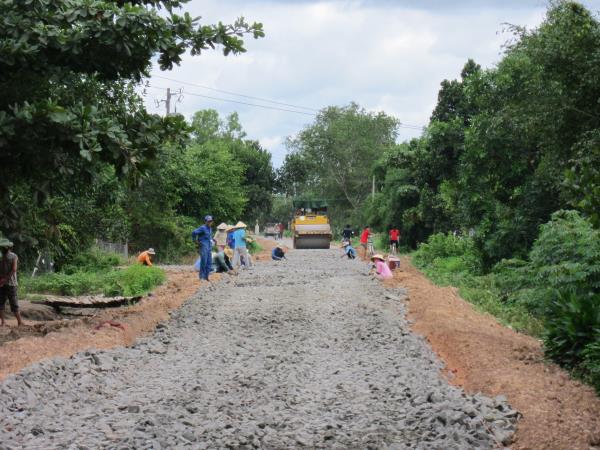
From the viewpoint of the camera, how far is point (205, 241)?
68.7ft

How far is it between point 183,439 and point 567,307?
6165mm

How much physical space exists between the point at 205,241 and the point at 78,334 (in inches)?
331

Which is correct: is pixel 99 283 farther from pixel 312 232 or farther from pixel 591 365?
pixel 312 232

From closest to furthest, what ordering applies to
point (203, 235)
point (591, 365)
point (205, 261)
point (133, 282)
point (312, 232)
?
1. point (591, 365)
2. point (203, 235)
3. point (205, 261)
4. point (133, 282)
5. point (312, 232)

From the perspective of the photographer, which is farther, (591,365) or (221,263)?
(221,263)

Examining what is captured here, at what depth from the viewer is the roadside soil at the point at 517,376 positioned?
7.15 metres

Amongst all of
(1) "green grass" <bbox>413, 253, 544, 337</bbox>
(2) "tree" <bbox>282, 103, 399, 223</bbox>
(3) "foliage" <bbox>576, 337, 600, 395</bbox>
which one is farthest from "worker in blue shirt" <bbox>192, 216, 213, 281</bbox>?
(2) "tree" <bbox>282, 103, 399, 223</bbox>

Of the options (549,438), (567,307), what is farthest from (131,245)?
(549,438)

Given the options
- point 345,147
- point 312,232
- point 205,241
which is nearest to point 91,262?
point 205,241

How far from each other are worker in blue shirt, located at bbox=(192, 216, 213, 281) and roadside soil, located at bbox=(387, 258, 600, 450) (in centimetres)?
667

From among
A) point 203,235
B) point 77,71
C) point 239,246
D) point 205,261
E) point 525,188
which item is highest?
point 77,71

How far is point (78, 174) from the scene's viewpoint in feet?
37.4

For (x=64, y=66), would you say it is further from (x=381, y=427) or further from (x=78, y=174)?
(x=381, y=427)

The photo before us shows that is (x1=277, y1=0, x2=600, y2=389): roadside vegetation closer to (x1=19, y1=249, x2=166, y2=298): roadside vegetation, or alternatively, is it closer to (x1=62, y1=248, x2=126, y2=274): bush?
(x1=19, y1=249, x2=166, y2=298): roadside vegetation
